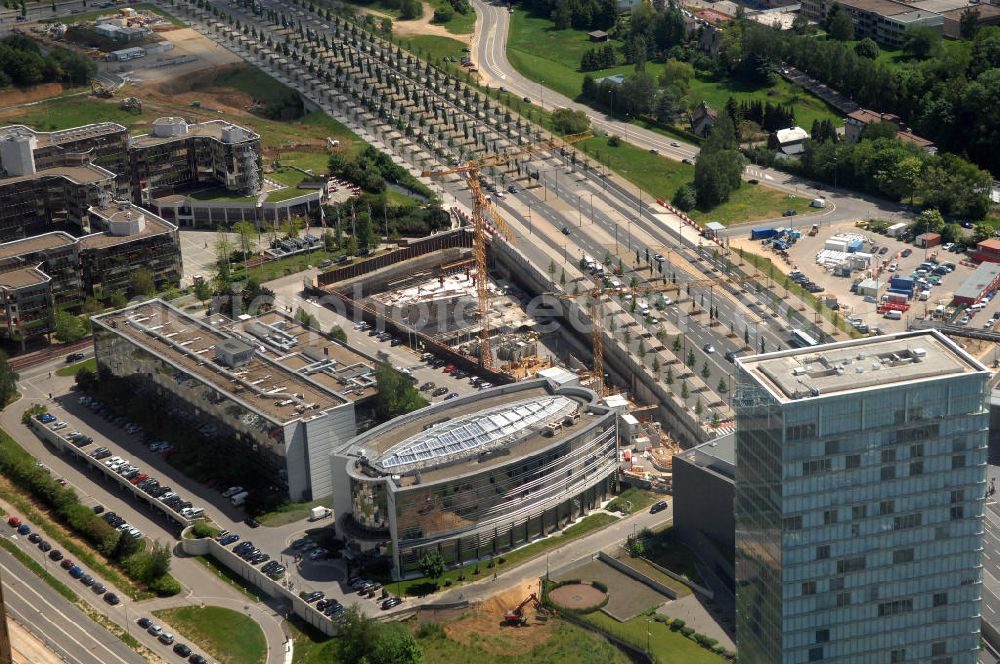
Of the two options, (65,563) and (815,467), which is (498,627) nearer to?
(65,563)

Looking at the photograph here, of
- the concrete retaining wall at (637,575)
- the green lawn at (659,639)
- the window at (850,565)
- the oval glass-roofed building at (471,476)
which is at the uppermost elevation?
the window at (850,565)

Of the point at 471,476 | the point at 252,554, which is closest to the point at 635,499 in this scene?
the point at 471,476

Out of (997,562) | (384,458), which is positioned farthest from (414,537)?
(997,562)

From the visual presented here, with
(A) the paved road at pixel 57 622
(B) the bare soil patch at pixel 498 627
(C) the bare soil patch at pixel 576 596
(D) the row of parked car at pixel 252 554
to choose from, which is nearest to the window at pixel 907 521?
(B) the bare soil patch at pixel 498 627

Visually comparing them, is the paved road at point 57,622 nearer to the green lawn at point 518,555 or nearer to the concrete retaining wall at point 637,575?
the green lawn at point 518,555

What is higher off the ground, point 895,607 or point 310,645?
point 895,607

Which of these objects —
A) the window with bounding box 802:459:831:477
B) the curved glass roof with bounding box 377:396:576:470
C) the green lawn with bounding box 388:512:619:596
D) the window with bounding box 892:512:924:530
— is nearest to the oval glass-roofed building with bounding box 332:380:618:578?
the curved glass roof with bounding box 377:396:576:470

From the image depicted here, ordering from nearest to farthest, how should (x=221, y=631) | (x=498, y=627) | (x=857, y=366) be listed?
1. (x=857, y=366)
2. (x=498, y=627)
3. (x=221, y=631)

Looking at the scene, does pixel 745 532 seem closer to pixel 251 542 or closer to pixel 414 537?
pixel 414 537
